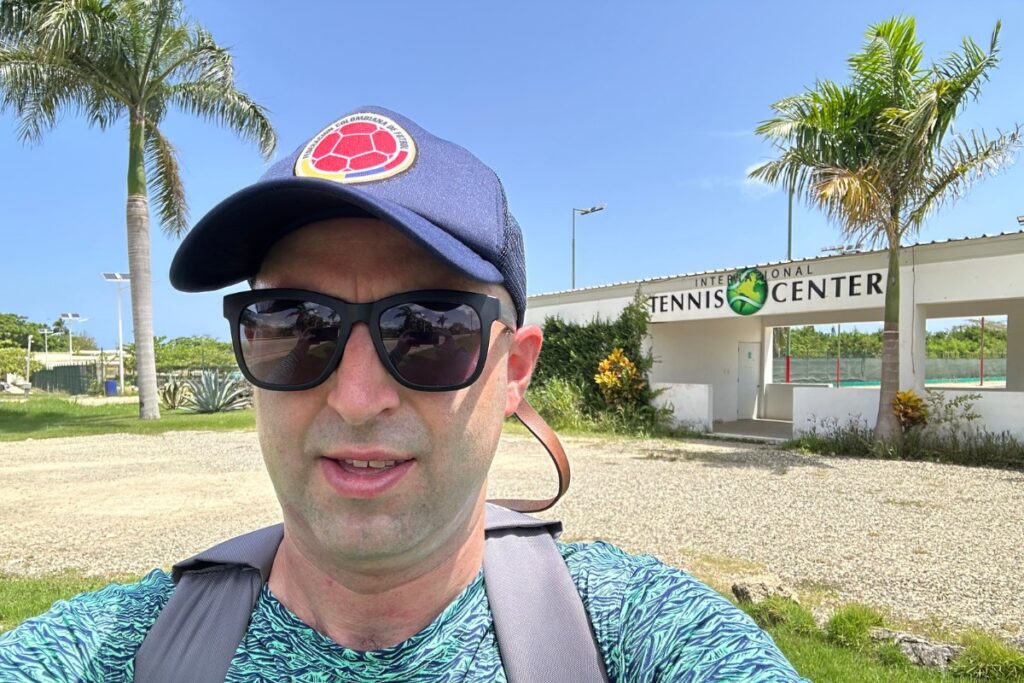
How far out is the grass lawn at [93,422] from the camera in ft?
48.7

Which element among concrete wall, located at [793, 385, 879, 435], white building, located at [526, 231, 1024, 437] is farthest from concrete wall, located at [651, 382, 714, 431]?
concrete wall, located at [793, 385, 879, 435]

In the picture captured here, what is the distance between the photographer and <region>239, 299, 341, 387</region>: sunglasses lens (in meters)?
1.07

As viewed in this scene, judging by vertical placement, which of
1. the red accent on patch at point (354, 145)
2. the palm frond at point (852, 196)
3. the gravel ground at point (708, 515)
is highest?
the palm frond at point (852, 196)

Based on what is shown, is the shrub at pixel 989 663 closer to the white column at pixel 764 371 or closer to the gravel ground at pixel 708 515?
the gravel ground at pixel 708 515

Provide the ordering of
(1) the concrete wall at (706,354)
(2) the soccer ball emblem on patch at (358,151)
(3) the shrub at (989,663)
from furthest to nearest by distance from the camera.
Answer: (1) the concrete wall at (706,354)
(3) the shrub at (989,663)
(2) the soccer ball emblem on patch at (358,151)

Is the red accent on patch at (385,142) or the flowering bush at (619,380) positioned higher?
the red accent on patch at (385,142)

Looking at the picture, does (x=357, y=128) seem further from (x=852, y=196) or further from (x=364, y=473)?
(x=852, y=196)

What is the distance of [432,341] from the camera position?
3.47ft

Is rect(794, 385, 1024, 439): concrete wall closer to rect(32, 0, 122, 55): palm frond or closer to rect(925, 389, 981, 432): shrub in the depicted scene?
rect(925, 389, 981, 432): shrub

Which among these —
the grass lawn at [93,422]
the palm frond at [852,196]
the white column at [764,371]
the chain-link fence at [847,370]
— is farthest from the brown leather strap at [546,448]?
the chain-link fence at [847,370]

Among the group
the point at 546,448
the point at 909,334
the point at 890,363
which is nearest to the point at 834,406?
the point at 890,363

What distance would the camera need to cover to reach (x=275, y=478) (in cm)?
108

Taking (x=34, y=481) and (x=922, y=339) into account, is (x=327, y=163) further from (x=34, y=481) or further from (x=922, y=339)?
(x=922, y=339)

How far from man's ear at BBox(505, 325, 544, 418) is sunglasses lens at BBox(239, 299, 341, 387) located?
0.35m
